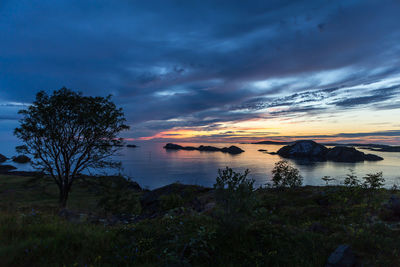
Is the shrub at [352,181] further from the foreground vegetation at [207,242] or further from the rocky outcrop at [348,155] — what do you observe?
the rocky outcrop at [348,155]

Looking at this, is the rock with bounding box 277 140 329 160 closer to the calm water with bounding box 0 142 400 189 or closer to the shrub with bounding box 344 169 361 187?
the calm water with bounding box 0 142 400 189

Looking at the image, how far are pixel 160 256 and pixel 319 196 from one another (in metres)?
11.2

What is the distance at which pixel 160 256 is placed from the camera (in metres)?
4.25

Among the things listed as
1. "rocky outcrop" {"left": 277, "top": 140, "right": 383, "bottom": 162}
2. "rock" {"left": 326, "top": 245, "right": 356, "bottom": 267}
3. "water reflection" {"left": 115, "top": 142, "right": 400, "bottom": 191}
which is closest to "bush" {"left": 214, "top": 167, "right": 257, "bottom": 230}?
"rock" {"left": 326, "top": 245, "right": 356, "bottom": 267}

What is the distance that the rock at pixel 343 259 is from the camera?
12.7ft

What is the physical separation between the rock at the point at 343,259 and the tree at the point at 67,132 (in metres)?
22.2

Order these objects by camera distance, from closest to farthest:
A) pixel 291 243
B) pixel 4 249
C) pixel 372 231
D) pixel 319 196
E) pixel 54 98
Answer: pixel 4 249 < pixel 291 243 < pixel 372 231 < pixel 319 196 < pixel 54 98

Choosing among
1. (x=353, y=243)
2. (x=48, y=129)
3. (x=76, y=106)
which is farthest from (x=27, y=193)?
(x=353, y=243)

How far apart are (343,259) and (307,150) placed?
483ft

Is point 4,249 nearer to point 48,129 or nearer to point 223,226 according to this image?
point 223,226

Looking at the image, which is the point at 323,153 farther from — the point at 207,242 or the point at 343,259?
the point at 207,242

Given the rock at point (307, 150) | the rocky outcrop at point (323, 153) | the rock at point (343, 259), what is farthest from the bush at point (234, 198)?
the rock at point (307, 150)

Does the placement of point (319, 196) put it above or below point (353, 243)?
below

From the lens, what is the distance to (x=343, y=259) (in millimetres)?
3916
